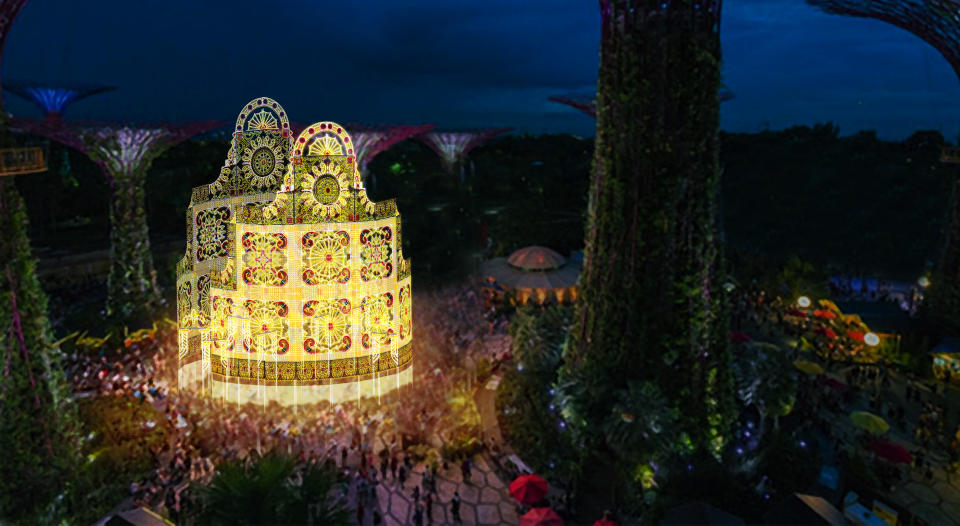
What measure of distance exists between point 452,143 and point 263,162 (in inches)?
1388

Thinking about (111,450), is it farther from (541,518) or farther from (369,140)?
(369,140)

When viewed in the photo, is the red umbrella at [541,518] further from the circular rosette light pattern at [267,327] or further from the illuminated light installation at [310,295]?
the circular rosette light pattern at [267,327]

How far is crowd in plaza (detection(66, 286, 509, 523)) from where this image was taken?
15.4m

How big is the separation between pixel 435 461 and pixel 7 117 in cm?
1293

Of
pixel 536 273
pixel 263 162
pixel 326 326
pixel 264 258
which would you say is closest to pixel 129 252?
pixel 263 162

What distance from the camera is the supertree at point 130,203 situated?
2594 centimetres

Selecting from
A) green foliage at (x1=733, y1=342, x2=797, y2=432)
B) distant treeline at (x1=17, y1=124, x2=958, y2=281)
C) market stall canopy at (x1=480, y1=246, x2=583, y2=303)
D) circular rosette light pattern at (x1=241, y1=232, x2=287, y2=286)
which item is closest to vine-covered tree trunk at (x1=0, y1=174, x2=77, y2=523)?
circular rosette light pattern at (x1=241, y1=232, x2=287, y2=286)

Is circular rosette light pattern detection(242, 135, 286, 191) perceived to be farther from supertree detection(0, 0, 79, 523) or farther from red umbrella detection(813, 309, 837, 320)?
red umbrella detection(813, 309, 837, 320)

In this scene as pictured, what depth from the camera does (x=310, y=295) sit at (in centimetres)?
1930

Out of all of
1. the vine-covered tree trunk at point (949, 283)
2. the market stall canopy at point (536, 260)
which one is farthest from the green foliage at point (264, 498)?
the vine-covered tree trunk at point (949, 283)

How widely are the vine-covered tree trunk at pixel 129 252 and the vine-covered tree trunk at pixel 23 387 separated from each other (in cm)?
1341

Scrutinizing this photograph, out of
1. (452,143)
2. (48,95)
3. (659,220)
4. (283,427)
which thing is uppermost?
(48,95)

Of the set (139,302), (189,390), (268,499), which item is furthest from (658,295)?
(139,302)

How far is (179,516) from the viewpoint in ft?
46.8
